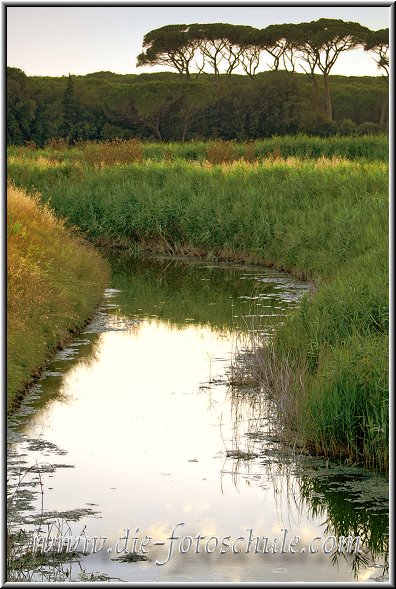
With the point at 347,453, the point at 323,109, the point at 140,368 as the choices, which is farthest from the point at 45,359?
the point at 323,109

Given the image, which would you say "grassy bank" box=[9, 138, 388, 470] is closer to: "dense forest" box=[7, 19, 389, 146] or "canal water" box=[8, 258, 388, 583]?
"canal water" box=[8, 258, 388, 583]

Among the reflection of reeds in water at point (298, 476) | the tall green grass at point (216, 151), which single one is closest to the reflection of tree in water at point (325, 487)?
the reflection of reeds in water at point (298, 476)

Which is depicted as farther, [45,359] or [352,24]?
[352,24]

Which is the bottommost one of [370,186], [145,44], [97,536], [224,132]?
[97,536]

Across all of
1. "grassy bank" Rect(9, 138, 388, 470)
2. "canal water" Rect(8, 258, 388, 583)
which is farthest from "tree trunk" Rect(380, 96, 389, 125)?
"canal water" Rect(8, 258, 388, 583)

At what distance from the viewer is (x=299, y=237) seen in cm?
1844

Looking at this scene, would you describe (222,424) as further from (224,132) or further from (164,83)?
(164,83)

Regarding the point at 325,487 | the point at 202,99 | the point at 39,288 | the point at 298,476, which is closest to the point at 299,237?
the point at 39,288

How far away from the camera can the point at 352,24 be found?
45.5 metres

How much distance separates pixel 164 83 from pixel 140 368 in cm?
4346

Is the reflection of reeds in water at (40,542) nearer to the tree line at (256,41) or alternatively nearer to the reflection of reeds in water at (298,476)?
the reflection of reeds in water at (298,476)

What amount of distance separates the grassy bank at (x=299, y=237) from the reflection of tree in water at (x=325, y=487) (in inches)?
9.0

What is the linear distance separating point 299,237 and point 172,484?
11.2 meters

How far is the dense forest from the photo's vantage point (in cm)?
4347
